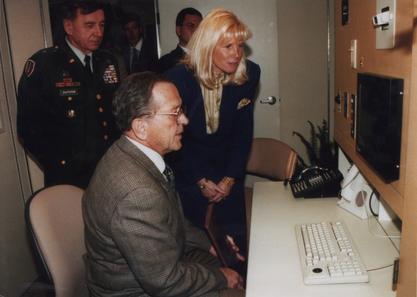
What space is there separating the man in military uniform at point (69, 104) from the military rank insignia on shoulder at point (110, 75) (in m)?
0.03

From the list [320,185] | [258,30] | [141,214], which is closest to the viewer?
[141,214]

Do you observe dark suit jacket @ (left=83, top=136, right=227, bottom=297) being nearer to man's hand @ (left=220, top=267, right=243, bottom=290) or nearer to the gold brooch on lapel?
man's hand @ (left=220, top=267, right=243, bottom=290)

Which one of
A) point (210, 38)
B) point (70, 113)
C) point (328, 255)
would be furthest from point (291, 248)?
point (70, 113)

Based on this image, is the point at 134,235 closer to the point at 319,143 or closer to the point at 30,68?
the point at 30,68

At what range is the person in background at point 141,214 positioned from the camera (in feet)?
3.61

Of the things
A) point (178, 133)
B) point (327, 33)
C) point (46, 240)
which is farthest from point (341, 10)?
point (327, 33)

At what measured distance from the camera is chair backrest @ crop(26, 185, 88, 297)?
47.7 inches

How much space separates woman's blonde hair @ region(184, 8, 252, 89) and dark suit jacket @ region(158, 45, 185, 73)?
115 centimetres

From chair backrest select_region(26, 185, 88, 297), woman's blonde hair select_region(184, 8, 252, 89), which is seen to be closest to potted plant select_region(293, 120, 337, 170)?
woman's blonde hair select_region(184, 8, 252, 89)

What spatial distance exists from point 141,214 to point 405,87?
0.74 metres

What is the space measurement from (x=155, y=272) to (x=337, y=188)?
101cm

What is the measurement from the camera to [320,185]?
1797 millimetres

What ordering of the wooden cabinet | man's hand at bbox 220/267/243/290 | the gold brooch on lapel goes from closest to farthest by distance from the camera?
the wooden cabinet → man's hand at bbox 220/267/243/290 → the gold brooch on lapel

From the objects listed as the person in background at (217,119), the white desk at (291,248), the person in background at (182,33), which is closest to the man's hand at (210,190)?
the person in background at (217,119)
